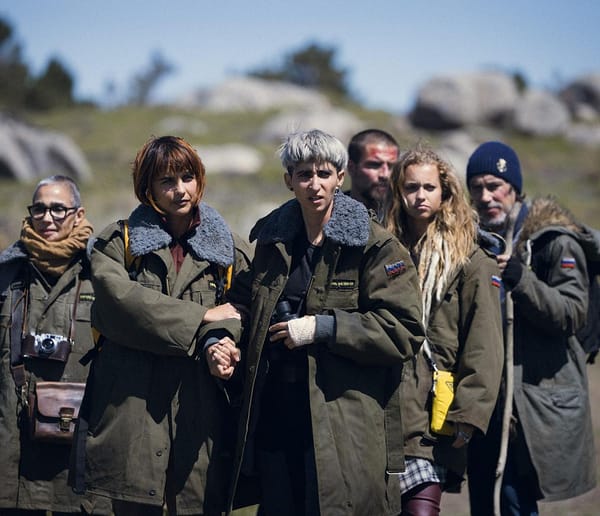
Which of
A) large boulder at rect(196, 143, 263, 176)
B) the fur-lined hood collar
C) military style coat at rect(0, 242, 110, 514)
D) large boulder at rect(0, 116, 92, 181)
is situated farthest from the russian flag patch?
large boulder at rect(196, 143, 263, 176)

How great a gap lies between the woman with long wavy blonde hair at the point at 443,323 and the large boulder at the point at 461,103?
2599 cm

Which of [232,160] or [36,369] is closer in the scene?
[36,369]

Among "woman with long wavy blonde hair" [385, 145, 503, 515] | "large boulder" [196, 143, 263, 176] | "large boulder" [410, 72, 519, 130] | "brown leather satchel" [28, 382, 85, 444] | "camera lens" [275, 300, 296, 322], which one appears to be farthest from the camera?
"large boulder" [410, 72, 519, 130]

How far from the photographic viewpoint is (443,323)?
354 cm

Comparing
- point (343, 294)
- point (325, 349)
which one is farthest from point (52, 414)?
point (343, 294)

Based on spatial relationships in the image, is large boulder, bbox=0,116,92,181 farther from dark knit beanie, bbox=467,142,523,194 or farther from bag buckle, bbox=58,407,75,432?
dark knit beanie, bbox=467,142,523,194

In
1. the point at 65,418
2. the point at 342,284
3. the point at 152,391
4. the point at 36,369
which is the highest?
the point at 342,284

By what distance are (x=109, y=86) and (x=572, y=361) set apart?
4628cm

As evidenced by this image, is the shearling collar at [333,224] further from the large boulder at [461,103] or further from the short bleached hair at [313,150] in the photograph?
the large boulder at [461,103]

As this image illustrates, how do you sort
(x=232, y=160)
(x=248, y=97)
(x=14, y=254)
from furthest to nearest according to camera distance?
(x=248, y=97)
(x=232, y=160)
(x=14, y=254)

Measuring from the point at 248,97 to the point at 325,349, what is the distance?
118 ft

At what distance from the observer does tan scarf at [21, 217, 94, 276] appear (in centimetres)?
409

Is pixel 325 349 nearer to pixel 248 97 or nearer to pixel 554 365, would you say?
pixel 554 365

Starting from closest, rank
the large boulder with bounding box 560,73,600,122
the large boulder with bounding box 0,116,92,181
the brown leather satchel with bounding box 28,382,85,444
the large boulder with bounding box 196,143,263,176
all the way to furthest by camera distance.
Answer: the brown leather satchel with bounding box 28,382,85,444 → the large boulder with bounding box 0,116,92,181 → the large boulder with bounding box 196,143,263,176 → the large boulder with bounding box 560,73,600,122
